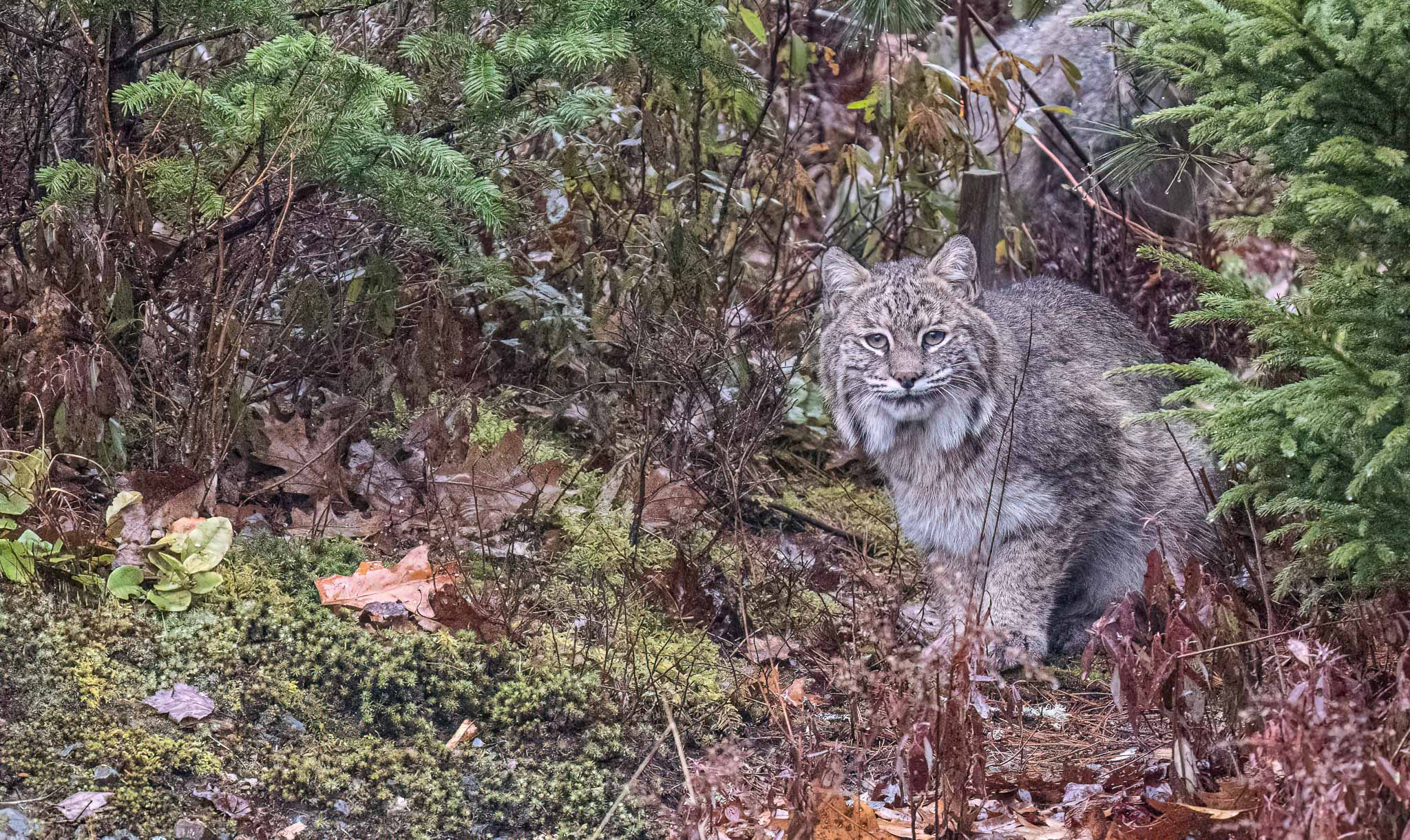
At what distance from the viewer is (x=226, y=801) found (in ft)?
9.86

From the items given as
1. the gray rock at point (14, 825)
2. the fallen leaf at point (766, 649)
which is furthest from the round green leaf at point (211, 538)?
the fallen leaf at point (766, 649)

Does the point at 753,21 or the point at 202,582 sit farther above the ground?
the point at 753,21

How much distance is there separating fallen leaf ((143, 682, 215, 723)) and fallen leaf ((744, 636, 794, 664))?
1.55 m

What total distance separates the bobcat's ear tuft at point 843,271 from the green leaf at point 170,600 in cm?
258

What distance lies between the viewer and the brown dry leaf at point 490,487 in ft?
14.0

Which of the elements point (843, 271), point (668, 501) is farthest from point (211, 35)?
point (843, 271)

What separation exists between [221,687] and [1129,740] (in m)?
2.49

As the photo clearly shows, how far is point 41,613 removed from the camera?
11.0ft

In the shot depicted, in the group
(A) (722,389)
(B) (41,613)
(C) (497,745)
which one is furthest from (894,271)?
(B) (41,613)

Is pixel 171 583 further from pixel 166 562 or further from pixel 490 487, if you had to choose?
pixel 490 487

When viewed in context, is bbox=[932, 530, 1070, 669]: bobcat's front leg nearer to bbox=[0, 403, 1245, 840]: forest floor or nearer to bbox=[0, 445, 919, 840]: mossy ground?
bbox=[0, 403, 1245, 840]: forest floor

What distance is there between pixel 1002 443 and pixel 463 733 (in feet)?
7.03

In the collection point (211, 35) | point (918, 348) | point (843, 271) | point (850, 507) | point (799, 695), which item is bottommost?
point (850, 507)

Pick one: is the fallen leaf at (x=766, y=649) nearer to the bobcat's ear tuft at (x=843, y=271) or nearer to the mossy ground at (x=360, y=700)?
the mossy ground at (x=360, y=700)
